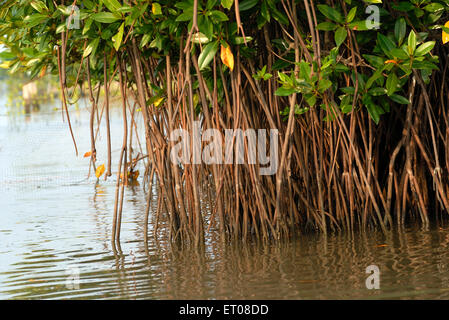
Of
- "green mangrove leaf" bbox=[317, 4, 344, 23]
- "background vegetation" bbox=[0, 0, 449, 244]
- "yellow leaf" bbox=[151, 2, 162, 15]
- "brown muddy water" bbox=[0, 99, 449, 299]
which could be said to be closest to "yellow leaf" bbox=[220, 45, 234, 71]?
"background vegetation" bbox=[0, 0, 449, 244]

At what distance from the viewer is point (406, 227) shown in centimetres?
444

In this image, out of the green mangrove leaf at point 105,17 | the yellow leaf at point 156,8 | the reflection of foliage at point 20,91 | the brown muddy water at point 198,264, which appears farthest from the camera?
the reflection of foliage at point 20,91

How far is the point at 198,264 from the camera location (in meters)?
3.76

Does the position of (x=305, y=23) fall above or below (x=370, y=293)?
above

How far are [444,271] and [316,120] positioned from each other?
1.27 meters

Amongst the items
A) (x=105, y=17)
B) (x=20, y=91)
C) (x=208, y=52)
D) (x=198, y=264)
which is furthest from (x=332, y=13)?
(x=20, y=91)

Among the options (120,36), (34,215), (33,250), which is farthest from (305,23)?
(34,215)

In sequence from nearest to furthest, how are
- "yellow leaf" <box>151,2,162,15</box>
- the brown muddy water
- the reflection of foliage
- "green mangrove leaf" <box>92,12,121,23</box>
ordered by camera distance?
the brown muddy water < "yellow leaf" <box>151,2,162,15</box> < "green mangrove leaf" <box>92,12,121,23</box> < the reflection of foliage

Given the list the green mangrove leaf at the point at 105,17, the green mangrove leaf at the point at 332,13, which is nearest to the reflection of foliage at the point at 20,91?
the green mangrove leaf at the point at 105,17

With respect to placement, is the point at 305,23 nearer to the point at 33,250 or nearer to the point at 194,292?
the point at 194,292

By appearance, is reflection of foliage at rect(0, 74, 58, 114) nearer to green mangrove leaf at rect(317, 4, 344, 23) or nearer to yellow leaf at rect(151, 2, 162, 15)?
yellow leaf at rect(151, 2, 162, 15)

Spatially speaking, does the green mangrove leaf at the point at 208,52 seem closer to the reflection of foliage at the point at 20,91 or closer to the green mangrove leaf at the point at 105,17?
the green mangrove leaf at the point at 105,17

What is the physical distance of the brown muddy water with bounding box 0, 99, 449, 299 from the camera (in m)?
3.16

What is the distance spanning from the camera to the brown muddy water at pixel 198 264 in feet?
10.4
